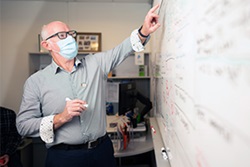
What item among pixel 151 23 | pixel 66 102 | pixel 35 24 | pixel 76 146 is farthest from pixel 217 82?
pixel 35 24

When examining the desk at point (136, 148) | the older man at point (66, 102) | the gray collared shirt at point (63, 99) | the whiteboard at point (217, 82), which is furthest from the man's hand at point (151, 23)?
the desk at point (136, 148)

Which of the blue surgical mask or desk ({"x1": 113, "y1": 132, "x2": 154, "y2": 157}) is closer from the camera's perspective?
the blue surgical mask

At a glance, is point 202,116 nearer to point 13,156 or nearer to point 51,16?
point 13,156

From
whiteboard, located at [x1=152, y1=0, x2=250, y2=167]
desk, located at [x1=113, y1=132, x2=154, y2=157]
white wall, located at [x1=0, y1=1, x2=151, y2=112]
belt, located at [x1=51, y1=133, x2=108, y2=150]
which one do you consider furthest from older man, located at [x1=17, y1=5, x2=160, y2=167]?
white wall, located at [x1=0, y1=1, x2=151, y2=112]

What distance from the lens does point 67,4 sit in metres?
2.90

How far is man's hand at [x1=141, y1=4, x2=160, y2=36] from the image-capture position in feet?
3.40

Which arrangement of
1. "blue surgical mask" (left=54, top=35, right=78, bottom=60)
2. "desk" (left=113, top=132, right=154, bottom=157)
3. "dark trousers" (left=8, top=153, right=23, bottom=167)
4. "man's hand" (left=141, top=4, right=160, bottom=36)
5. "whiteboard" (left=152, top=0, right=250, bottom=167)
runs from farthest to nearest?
"dark trousers" (left=8, top=153, right=23, bottom=167), "desk" (left=113, top=132, right=154, bottom=157), "blue surgical mask" (left=54, top=35, right=78, bottom=60), "man's hand" (left=141, top=4, right=160, bottom=36), "whiteboard" (left=152, top=0, right=250, bottom=167)

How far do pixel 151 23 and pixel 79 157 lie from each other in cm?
95

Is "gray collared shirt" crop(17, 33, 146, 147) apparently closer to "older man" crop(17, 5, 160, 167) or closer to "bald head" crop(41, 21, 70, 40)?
"older man" crop(17, 5, 160, 167)

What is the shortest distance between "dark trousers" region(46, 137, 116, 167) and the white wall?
1.99 meters

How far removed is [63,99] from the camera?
4.02 feet

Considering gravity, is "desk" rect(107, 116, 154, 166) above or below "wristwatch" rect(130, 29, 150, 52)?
below

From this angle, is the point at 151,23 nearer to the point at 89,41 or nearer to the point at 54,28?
the point at 54,28

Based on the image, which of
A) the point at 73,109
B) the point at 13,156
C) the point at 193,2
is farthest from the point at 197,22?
the point at 13,156
